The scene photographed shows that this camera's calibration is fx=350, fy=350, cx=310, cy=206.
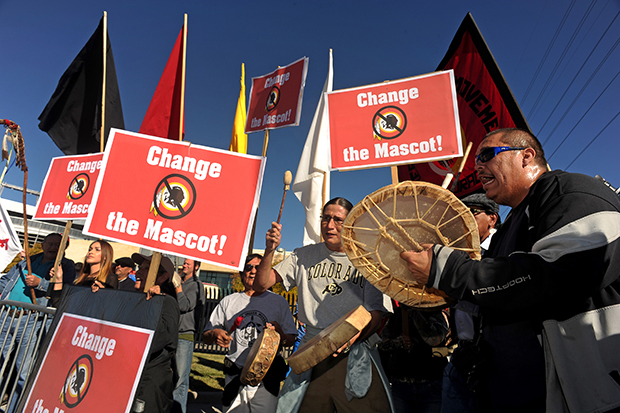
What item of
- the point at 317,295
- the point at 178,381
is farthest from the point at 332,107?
the point at 178,381

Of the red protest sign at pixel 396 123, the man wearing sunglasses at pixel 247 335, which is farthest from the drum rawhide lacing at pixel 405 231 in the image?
the red protest sign at pixel 396 123

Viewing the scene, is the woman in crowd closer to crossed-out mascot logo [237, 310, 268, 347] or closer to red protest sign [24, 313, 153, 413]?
red protest sign [24, 313, 153, 413]

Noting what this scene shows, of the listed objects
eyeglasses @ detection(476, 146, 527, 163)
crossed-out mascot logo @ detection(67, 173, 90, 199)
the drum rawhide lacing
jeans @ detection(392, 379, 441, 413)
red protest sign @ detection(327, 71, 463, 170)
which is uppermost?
red protest sign @ detection(327, 71, 463, 170)

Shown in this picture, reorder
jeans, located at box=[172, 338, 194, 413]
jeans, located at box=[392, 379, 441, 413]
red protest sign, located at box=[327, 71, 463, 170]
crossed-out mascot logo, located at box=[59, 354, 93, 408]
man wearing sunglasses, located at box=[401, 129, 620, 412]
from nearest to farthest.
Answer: man wearing sunglasses, located at box=[401, 129, 620, 412], crossed-out mascot logo, located at box=[59, 354, 93, 408], jeans, located at box=[392, 379, 441, 413], red protest sign, located at box=[327, 71, 463, 170], jeans, located at box=[172, 338, 194, 413]

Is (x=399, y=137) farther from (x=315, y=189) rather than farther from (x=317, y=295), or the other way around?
(x=315, y=189)

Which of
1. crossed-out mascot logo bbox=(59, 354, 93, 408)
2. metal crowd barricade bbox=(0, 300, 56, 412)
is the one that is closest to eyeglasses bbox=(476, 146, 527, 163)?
crossed-out mascot logo bbox=(59, 354, 93, 408)

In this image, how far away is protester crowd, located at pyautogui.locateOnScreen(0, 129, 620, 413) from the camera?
1398 mm

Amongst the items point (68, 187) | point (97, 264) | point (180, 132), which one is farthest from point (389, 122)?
point (68, 187)

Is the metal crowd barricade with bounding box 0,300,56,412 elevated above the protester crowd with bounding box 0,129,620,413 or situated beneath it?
situated beneath

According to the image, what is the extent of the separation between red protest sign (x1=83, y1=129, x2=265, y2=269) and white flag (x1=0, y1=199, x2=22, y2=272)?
3731 millimetres

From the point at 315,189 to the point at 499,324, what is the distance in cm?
491

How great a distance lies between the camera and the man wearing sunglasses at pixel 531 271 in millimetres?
1359

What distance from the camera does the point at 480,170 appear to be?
2.18 meters

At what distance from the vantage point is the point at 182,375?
179 inches
